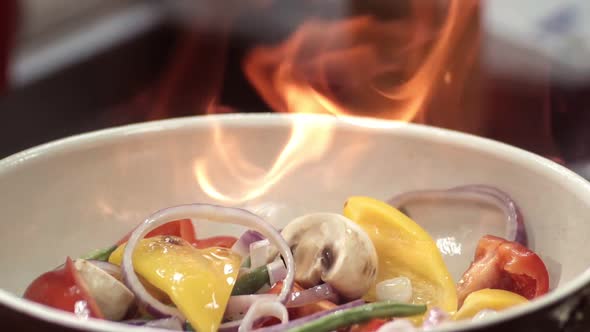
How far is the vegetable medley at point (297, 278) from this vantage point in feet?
3.60

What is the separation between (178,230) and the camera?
138cm

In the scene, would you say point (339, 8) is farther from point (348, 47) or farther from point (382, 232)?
point (382, 232)

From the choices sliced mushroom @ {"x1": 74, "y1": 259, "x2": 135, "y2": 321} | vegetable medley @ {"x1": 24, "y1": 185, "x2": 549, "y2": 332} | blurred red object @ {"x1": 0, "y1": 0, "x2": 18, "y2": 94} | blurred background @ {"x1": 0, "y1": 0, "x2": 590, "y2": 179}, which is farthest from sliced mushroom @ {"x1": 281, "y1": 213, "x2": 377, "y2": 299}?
blurred red object @ {"x1": 0, "y1": 0, "x2": 18, "y2": 94}

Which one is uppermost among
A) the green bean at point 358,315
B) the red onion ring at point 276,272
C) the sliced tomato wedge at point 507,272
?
the green bean at point 358,315

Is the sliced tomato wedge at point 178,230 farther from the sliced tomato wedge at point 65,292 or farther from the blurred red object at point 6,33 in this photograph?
the blurred red object at point 6,33

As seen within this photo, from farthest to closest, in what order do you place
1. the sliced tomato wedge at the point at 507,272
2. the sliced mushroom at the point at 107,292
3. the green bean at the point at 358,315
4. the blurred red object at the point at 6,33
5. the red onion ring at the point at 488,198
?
the blurred red object at the point at 6,33 → the red onion ring at the point at 488,198 → the sliced tomato wedge at the point at 507,272 → the sliced mushroom at the point at 107,292 → the green bean at the point at 358,315

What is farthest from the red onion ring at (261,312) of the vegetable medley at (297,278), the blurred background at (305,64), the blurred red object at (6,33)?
the blurred red object at (6,33)

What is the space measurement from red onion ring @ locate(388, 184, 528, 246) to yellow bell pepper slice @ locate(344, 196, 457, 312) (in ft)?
0.45

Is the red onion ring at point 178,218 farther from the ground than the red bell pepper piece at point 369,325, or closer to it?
farther from the ground

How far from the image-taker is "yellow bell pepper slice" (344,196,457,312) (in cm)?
123

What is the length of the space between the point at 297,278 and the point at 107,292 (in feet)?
0.87

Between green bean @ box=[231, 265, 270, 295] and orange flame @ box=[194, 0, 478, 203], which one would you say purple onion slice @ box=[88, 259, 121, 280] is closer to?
Answer: green bean @ box=[231, 265, 270, 295]

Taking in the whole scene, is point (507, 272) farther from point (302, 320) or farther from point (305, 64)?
point (305, 64)

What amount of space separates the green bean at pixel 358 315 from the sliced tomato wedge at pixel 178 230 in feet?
1.32
